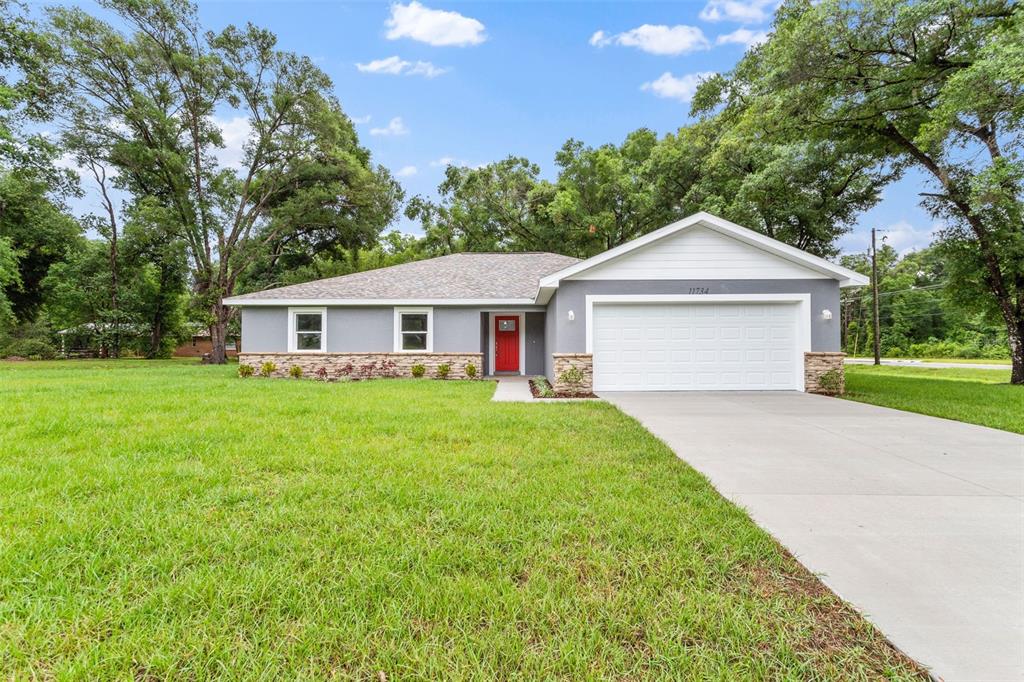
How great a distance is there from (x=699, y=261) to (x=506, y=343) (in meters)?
6.45

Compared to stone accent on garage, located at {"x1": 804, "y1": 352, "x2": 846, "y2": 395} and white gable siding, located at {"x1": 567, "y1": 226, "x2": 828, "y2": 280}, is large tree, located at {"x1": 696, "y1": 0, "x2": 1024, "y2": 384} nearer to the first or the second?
white gable siding, located at {"x1": 567, "y1": 226, "x2": 828, "y2": 280}

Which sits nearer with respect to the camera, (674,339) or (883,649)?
(883,649)

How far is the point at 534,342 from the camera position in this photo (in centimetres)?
1416

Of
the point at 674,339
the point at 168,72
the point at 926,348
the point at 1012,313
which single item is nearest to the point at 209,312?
the point at 168,72

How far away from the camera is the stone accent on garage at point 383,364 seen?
1283 cm

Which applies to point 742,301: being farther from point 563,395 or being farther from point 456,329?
point 456,329

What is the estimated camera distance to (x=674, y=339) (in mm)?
10180

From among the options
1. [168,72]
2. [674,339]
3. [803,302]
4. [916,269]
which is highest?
[168,72]

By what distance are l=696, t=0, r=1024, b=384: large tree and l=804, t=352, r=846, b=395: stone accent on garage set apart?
15.9 feet

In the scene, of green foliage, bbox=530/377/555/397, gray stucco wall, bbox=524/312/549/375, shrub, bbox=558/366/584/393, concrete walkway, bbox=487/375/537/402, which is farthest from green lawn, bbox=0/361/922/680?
gray stucco wall, bbox=524/312/549/375

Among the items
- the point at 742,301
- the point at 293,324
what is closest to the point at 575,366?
the point at 742,301

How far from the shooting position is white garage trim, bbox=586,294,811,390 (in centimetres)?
998

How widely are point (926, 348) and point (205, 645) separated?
46700 mm

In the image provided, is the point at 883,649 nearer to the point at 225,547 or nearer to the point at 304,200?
the point at 225,547
